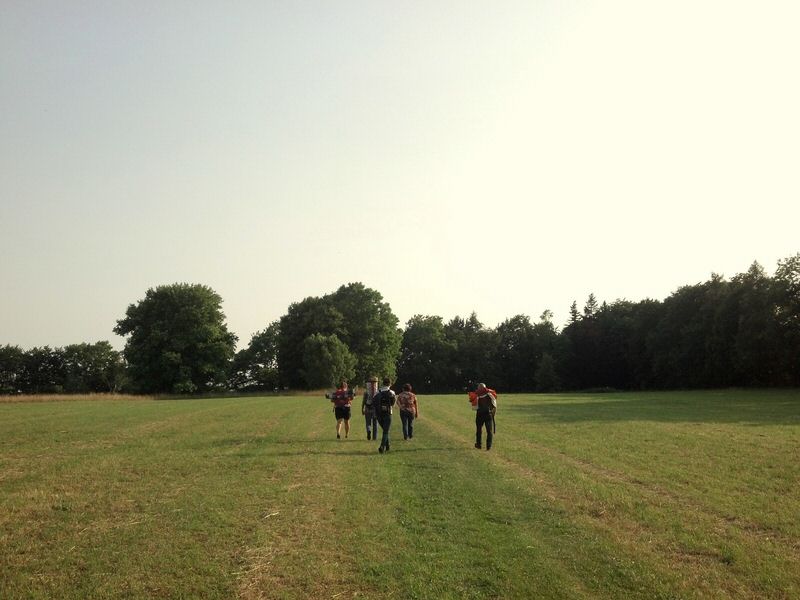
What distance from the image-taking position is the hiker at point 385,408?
18.5 metres

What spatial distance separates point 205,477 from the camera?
46.6 feet

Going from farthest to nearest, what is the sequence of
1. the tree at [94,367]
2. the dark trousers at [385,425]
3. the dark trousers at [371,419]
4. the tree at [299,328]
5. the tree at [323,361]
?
the tree at [94,367]
the tree at [299,328]
the tree at [323,361]
the dark trousers at [371,419]
the dark trousers at [385,425]

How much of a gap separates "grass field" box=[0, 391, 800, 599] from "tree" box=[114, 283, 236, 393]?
62520 millimetres

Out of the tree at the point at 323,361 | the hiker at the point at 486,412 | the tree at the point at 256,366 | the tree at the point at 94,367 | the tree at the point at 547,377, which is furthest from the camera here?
the tree at the point at 94,367

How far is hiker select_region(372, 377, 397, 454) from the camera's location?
18.5 m

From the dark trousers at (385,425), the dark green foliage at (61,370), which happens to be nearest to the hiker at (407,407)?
the dark trousers at (385,425)

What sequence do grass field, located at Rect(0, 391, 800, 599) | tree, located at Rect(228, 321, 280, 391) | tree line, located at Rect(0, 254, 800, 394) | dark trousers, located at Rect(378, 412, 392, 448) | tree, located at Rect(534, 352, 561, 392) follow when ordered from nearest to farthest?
grass field, located at Rect(0, 391, 800, 599) < dark trousers, located at Rect(378, 412, 392, 448) < tree line, located at Rect(0, 254, 800, 394) < tree, located at Rect(534, 352, 561, 392) < tree, located at Rect(228, 321, 280, 391)

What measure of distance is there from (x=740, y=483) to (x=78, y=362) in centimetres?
13356

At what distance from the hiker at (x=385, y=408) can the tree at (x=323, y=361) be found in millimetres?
60679

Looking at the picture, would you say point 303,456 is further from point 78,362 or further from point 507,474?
point 78,362

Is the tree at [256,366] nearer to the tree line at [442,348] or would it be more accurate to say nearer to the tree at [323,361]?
the tree line at [442,348]

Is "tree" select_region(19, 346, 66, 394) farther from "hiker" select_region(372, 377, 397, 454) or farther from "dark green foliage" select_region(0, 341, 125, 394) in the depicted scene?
"hiker" select_region(372, 377, 397, 454)

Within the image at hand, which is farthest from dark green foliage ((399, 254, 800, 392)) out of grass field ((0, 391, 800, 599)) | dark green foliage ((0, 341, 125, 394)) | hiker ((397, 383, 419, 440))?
dark green foliage ((0, 341, 125, 394))

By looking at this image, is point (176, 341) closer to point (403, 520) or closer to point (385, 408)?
point (385, 408)
